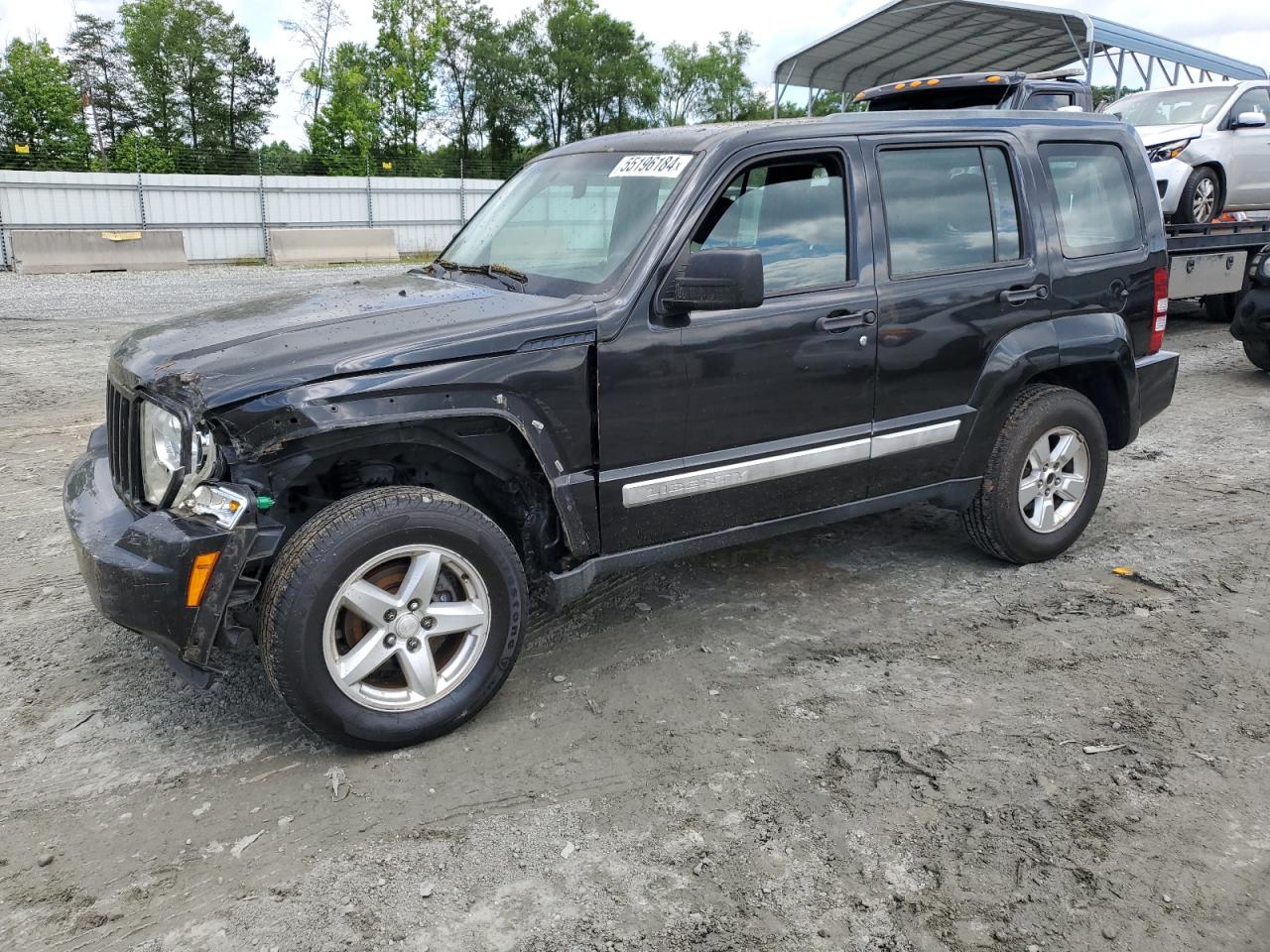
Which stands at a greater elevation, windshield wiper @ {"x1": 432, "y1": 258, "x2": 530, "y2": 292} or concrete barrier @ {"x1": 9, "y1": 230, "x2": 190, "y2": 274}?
concrete barrier @ {"x1": 9, "y1": 230, "x2": 190, "y2": 274}

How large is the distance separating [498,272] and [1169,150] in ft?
30.9

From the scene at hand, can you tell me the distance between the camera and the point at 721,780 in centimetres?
316

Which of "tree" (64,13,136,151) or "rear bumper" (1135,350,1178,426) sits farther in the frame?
"tree" (64,13,136,151)

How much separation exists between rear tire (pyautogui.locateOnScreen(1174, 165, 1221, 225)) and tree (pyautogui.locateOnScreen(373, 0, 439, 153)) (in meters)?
43.4

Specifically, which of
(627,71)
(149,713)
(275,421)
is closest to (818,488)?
(275,421)

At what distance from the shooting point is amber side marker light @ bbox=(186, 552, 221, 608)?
117 inches

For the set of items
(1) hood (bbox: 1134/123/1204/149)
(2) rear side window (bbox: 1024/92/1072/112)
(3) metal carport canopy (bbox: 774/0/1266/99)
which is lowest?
(1) hood (bbox: 1134/123/1204/149)

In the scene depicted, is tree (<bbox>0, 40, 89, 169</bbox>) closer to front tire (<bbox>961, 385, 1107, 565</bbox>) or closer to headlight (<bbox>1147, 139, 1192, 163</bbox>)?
headlight (<bbox>1147, 139, 1192, 163</bbox>)

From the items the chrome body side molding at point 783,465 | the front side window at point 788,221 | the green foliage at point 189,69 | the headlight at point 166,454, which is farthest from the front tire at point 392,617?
the green foliage at point 189,69

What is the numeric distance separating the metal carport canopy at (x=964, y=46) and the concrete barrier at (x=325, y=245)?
403 inches

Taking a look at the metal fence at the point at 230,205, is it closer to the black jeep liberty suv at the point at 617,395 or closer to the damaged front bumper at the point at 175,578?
the black jeep liberty suv at the point at 617,395

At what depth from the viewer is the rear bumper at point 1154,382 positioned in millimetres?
5062

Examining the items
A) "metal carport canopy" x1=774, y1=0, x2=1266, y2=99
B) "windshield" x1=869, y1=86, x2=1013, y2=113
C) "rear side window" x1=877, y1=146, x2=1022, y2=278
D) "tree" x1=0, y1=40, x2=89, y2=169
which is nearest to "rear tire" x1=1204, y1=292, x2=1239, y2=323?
"windshield" x1=869, y1=86, x2=1013, y2=113

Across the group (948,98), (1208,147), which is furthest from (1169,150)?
(948,98)
